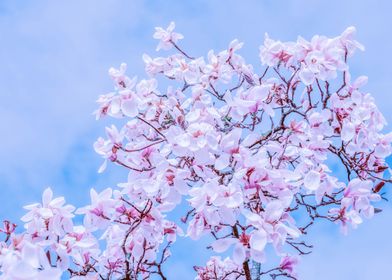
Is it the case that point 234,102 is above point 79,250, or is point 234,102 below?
above

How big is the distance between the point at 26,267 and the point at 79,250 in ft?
4.75

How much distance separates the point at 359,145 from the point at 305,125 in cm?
39

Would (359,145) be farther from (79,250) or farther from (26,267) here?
(26,267)

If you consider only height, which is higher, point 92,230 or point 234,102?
point 234,102

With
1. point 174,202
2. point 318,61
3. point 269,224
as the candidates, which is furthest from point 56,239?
point 318,61

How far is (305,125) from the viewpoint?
10.8 ft

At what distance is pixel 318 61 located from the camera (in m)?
3.21

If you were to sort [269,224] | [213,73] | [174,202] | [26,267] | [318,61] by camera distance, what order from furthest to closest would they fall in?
1. [213,73]
2. [318,61]
3. [174,202]
4. [269,224]
5. [26,267]

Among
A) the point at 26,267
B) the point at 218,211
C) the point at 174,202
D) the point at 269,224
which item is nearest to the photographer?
the point at 26,267

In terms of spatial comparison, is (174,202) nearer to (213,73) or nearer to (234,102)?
(234,102)

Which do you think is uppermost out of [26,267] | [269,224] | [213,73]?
[213,73]

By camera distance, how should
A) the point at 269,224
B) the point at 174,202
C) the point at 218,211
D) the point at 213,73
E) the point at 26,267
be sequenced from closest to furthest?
1. the point at 26,267
2. the point at 269,224
3. the point at 218,211
4. the point at 174,202
5. the point at 213,73

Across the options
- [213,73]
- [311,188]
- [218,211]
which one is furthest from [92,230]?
[213,73]

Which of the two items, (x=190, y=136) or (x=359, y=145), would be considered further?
(x=359, y=145)
